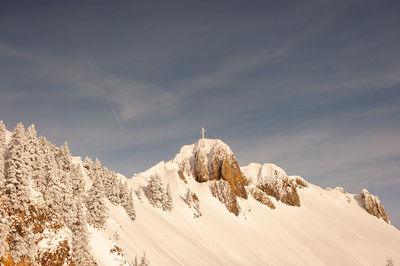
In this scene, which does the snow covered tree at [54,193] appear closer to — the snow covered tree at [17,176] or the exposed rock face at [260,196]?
the snow covered tree at [17,176]

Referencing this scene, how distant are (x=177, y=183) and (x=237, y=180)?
2170cm

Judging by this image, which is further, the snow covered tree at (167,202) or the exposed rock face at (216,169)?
the exposed rock face at (216,169)

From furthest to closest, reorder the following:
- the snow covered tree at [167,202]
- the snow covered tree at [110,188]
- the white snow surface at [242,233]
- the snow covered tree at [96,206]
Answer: the snow covered tree at [167,202], the snow covered tree at [110,188], the white snow surface at [242,233], the snow covered tree at [96,206]

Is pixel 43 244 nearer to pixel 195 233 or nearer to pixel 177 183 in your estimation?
pixel 195 233

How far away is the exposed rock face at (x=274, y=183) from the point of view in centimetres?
11331

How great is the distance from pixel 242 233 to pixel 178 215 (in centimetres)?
1880

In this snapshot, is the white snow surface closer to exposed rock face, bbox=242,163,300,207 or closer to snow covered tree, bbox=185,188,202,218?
exposed rock face, bbox=242,163,300,207

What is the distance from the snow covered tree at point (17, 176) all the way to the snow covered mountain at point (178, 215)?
0.11 meters

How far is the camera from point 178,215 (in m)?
72.2

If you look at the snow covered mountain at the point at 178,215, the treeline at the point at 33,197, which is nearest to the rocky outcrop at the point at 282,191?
the snow covered mountain at the point at 178,215

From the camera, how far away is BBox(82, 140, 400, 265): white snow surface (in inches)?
2069

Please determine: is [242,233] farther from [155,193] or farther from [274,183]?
[274,183]

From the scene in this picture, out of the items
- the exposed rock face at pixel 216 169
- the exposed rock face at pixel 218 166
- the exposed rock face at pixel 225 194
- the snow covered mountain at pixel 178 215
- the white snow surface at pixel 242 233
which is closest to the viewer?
the snow covered mountain at pixel 178 215

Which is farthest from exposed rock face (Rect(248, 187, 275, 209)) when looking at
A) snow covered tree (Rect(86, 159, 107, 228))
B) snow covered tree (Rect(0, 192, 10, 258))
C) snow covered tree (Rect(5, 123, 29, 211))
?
snow covered tree (Rect(0, 192, 10, 258))
